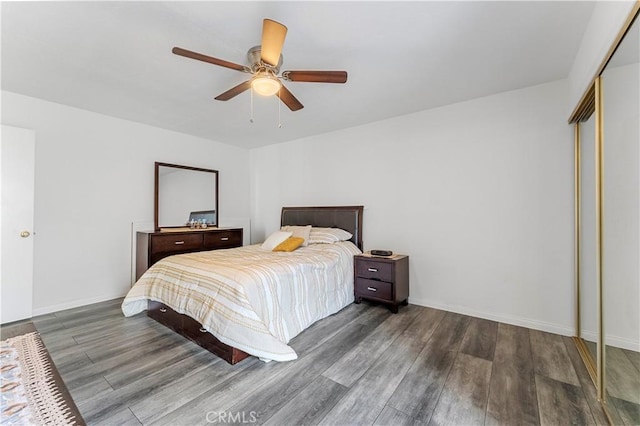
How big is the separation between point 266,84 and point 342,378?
2.25 metres

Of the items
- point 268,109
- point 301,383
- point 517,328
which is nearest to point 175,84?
point 268,109

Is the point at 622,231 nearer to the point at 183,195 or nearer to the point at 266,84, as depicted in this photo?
the point at 266,84

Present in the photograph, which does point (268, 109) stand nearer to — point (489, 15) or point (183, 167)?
point (183, 167)

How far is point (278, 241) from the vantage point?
11.5 ft

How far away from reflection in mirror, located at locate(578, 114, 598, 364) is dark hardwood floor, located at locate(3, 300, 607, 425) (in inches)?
9.9

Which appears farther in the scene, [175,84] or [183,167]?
[183,167]

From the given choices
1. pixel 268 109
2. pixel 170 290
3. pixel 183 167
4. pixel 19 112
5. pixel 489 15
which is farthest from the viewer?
pixel 183 167

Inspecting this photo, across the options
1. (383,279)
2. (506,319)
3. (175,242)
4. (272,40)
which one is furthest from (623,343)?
(175,242)

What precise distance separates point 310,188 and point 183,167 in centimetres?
216

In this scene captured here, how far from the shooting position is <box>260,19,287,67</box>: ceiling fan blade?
5.13 ft

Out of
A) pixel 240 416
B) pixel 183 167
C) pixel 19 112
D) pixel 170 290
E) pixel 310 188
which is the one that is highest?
pixel 19 112

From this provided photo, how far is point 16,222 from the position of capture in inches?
114

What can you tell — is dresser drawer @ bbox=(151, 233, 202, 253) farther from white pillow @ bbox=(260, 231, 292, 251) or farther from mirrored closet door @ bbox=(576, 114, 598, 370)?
mirrored closet door @ bbox=(576, 114, 598, 370)

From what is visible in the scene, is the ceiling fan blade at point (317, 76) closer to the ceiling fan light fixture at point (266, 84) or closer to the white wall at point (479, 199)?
the ceiling fan light fixture at point (266, 84)
